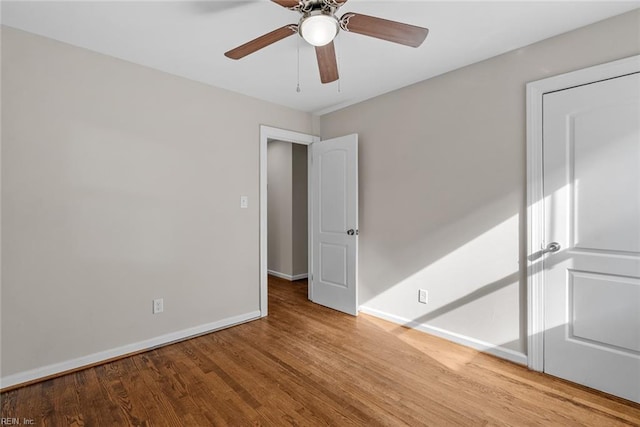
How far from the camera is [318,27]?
59.2 inches

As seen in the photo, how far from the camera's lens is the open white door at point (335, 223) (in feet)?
11.3

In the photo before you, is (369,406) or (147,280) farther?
(147,280)

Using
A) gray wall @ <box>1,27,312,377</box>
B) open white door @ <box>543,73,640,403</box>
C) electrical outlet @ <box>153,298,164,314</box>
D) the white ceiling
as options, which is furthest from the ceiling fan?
electrical outlet @ <box>153,298,164,314</box>

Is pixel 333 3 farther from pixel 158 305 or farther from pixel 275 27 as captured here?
pixel 158 305

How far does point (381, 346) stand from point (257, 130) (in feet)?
8.33

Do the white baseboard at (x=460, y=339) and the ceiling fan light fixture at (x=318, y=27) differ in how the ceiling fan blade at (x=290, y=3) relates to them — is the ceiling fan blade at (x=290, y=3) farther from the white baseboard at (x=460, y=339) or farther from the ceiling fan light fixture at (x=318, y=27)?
the white baseboard at (x=460, y=339)

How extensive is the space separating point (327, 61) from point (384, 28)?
0.42 metres

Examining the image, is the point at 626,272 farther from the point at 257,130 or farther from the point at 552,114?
the point at 257,130

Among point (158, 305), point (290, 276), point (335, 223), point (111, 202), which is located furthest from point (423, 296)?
point (111, 202)

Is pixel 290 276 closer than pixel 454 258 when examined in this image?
No

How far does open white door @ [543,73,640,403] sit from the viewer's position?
Result: 1906mm

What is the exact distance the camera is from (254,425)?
172 cm

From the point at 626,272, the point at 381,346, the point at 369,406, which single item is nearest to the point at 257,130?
the point at 381,346

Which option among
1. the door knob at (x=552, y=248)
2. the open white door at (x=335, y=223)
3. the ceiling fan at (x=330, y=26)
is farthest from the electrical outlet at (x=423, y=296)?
the ceiling fan at (x=330, y=26)
